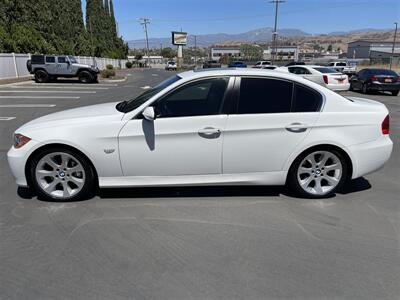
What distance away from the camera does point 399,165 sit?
6059 mm

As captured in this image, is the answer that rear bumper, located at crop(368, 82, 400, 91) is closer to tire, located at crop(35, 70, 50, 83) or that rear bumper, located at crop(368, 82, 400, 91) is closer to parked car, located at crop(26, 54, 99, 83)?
parked car, located at crop(26, 54, 99, 83)

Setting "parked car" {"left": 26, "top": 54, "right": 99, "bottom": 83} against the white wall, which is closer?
the white wall

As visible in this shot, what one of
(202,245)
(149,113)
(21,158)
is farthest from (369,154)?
(21,158)

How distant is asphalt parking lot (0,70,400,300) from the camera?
2.81 metres

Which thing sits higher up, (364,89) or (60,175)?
(60,175)

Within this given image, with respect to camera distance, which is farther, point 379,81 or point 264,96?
point 379,81

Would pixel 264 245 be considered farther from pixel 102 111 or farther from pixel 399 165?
pixel 399 165

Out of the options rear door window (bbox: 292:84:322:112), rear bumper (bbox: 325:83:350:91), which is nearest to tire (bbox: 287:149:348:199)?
rear door window (bbox: 292:84:322:112)

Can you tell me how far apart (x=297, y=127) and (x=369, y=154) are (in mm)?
1047

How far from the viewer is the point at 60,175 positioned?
429cm

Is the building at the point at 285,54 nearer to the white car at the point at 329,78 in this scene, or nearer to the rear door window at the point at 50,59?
the rear door window at the point at 50,59

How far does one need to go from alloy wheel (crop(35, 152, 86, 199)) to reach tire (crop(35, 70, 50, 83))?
22815 mm

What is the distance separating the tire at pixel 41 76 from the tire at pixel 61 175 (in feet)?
74.8

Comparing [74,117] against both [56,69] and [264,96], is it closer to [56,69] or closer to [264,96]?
[264,96]
